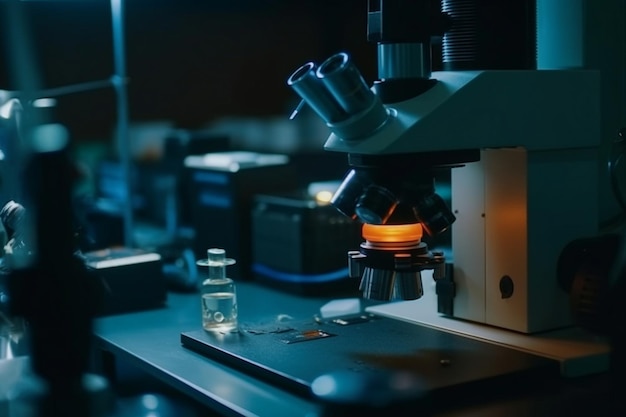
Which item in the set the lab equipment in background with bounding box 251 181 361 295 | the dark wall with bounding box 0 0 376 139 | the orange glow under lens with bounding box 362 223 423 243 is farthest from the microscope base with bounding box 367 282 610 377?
the dark wall with bounding box 0 0 376 139

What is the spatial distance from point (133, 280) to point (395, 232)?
63 cm

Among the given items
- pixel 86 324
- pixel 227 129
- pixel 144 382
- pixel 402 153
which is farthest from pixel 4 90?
pixel 227 129

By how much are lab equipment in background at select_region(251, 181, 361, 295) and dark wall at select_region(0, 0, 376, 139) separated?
119cm

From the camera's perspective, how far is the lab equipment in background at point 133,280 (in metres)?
1.71

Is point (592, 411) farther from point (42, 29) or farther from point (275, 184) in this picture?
point (42, 29)

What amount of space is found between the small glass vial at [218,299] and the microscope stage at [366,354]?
33mm

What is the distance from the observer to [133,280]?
Result: 174 cm

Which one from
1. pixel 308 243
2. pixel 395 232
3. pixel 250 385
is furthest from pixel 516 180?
pixel 308 243

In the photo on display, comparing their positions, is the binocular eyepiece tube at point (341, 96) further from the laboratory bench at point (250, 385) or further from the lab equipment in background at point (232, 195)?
the lab equipment in background at point (232, 195)

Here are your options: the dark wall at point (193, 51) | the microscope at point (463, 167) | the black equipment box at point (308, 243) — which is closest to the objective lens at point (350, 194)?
the microscope at point (463, 167)

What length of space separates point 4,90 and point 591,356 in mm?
955

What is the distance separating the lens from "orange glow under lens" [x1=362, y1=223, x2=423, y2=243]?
129 cm

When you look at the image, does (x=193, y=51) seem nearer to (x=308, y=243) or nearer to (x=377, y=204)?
(x=308, y=243)

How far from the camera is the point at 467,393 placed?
1.14 metres
